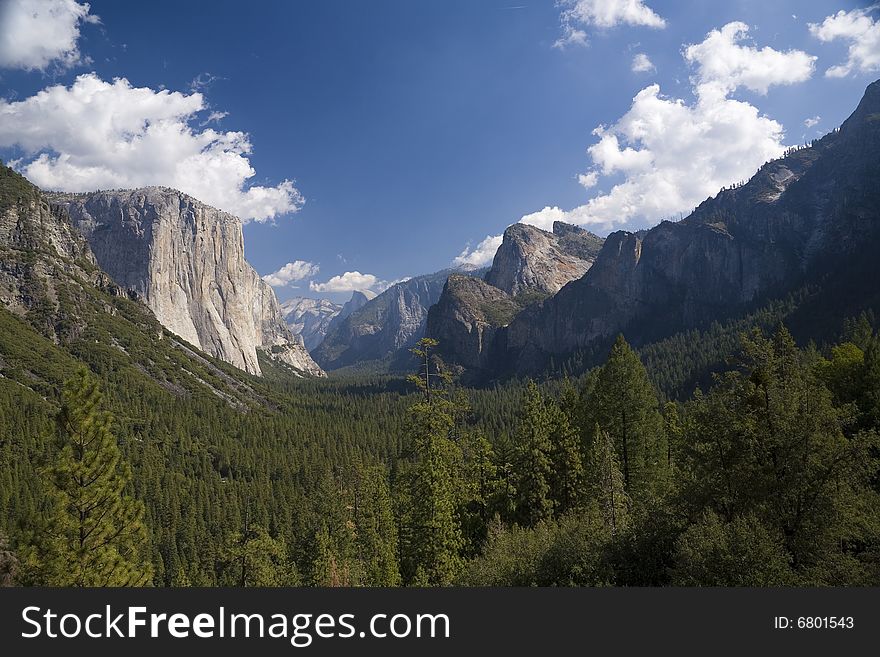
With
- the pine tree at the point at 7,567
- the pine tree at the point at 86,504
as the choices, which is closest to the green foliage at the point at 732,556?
the pine tree at the point at 86,504

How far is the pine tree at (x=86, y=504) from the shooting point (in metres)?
17.2

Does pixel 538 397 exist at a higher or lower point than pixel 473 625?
higher

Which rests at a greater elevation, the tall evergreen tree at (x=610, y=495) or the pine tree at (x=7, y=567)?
the tall evergreen tree at (x=610, y=495)

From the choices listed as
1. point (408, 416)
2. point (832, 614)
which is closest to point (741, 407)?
point (832, 614)

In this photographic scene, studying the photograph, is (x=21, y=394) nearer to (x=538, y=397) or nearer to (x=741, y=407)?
(x=538, y=397)

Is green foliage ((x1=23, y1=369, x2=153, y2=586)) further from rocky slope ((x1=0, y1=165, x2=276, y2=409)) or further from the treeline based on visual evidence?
rocky slope ((x1=0, y1=165, x2=276, y2=409))

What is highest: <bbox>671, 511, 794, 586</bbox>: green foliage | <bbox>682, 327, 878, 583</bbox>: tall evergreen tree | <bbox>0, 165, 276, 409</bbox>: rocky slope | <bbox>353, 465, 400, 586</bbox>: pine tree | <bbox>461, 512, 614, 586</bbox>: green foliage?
<bbox>0, 165, 276, 409</bbox>: rocky slope

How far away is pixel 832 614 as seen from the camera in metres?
10.0

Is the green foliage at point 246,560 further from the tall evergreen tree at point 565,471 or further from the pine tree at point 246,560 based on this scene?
the tall evergreen tree at point 565,471

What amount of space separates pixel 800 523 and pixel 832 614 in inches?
190

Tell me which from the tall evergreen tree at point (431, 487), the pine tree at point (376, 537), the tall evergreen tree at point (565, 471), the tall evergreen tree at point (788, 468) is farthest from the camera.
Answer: the tall evergreen tree at point (565, 471)

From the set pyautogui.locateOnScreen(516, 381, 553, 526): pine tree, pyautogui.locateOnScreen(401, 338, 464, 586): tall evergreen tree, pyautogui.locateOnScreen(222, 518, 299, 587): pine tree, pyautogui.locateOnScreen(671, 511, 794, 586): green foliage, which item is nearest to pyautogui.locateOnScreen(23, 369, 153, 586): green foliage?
pyautogui.locateOnScreen(222, 518, 299, 587): pine tree

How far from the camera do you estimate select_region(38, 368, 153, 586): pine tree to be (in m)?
17.2

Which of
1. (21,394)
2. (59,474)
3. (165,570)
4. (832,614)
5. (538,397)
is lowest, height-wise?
(165,570)
